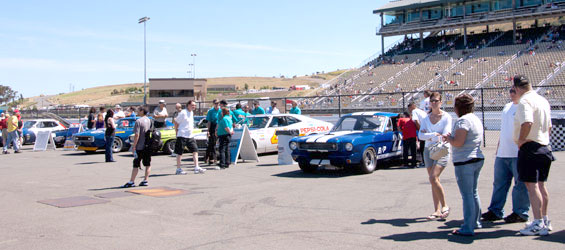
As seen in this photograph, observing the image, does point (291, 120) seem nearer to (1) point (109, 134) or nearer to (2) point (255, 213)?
(1) point (109, 134)

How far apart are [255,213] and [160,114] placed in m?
9.93

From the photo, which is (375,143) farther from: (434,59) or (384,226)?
(434,59)

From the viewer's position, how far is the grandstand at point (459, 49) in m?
38.4

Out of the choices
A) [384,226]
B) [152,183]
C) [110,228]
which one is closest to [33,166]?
[152,183]

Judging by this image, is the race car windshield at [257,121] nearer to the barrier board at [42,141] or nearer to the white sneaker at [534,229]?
the barrier board at [42,141]

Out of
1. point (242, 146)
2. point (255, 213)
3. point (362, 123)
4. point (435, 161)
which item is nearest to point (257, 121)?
point (242, 146)

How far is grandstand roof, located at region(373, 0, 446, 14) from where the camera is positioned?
51703 mm

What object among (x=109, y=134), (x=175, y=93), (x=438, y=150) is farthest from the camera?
(x=175, y=93)

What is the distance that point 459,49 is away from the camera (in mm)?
48031

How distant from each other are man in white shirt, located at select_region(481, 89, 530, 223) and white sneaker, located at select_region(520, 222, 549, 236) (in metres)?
0.57

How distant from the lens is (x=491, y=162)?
13.0 meters

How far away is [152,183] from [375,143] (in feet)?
16.1

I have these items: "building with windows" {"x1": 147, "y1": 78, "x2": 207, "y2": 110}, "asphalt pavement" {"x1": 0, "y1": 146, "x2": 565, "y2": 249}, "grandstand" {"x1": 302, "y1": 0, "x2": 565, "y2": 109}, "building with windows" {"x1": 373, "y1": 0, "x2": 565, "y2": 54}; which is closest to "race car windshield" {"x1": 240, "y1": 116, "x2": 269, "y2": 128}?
"asphalt pavement" {"x1": 0, "y1": 146, "x2": 565, "y2": 249}

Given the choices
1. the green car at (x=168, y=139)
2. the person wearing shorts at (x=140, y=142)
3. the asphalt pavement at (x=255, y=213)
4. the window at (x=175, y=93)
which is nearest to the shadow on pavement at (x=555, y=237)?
the asphalt pavement at (x=255, y=213)
